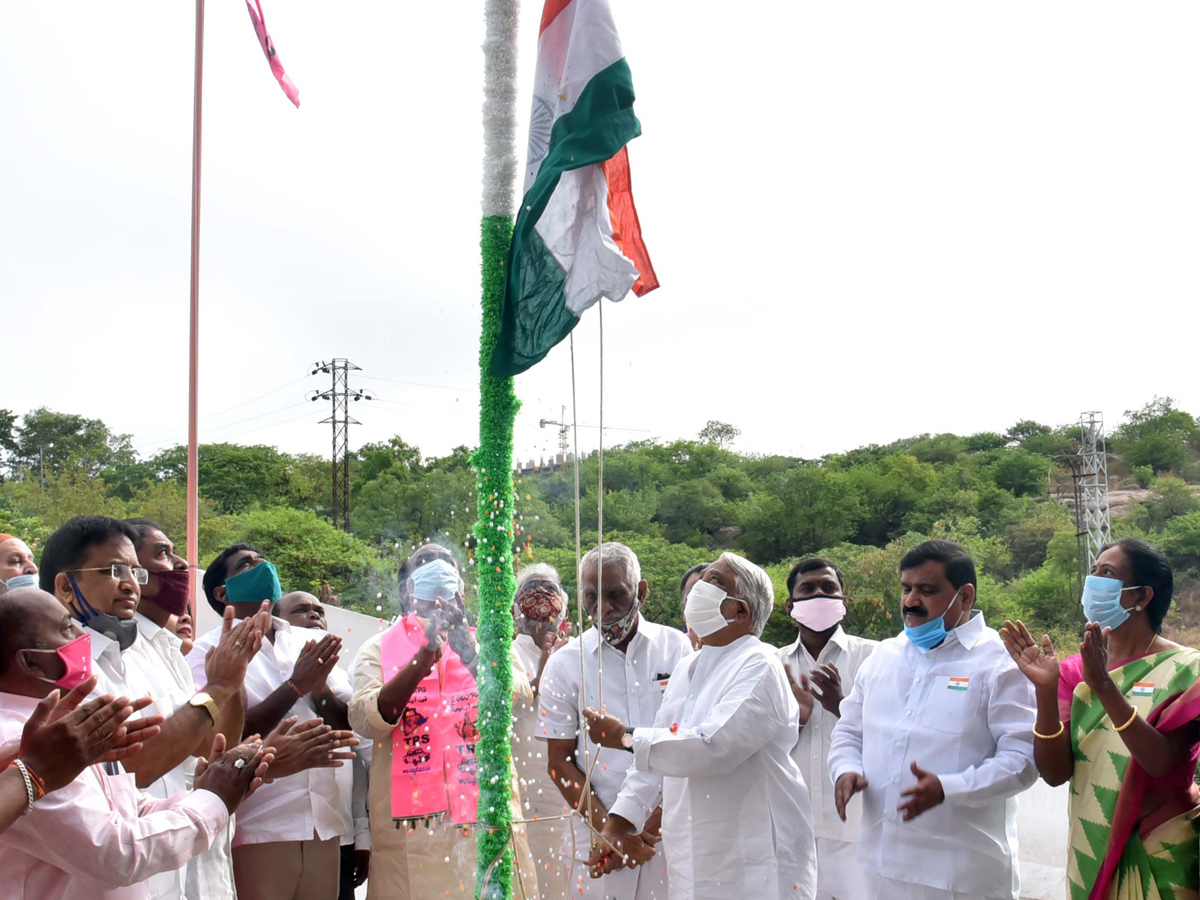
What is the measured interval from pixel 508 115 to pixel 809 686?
11.4ft

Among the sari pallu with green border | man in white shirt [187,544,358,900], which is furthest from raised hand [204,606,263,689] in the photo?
the sari pallu with green border

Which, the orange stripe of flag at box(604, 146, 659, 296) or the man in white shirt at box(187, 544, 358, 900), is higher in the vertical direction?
the orange stripe of flag at box(604, 146, 659, 296)

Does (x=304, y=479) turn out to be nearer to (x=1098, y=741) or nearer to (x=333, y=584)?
(x=333, y=584)

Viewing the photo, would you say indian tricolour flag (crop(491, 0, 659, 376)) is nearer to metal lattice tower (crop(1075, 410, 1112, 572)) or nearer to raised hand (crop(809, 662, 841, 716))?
raised hand (crop(809, 662, 841, 716))

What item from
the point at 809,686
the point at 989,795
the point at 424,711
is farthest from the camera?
the point at 809,686

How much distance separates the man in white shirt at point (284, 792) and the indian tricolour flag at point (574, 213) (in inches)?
66.1

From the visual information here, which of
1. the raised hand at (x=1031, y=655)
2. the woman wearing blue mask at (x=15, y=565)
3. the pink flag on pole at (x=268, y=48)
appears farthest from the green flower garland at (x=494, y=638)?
the pink flag on pole at (x=268, y=48)

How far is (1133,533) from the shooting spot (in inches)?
1463

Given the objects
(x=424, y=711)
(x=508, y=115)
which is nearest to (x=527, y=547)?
(x=424, y=711)

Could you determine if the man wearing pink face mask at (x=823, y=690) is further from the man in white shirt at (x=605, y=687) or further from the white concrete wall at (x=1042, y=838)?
the white concrete wall at (x=1042, y=838)

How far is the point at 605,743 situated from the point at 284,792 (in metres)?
1.54

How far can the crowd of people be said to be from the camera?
3.18 metres

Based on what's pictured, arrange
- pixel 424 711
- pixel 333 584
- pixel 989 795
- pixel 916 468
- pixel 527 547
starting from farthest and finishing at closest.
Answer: pixel 916 468
pixel 333 584
pixel 424 711
pixel 527 547
pixel 989 795

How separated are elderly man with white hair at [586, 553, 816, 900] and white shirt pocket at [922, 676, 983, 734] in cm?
60
